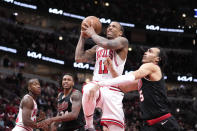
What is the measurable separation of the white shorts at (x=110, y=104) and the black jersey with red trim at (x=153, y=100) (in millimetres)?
411

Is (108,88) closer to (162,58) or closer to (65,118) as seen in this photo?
(162,58)

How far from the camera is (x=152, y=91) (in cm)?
481

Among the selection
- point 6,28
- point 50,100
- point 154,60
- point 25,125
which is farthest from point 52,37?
point 154,60

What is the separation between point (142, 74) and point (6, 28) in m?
21.9

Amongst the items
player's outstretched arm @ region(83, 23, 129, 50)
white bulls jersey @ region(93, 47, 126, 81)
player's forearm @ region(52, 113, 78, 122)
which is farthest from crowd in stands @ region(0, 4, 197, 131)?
player's outstretched arm @ region(83, 23, 129, 50)

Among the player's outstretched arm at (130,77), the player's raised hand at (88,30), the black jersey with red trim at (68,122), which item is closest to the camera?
the player's outstretched arm at (130,77)

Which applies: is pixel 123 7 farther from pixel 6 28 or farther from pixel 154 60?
pixel 154 60

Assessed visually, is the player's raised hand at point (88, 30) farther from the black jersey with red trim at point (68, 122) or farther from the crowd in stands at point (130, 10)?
the crowd in stands at point (130, 10)

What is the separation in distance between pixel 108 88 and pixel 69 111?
1.47m

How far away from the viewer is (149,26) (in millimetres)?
29953

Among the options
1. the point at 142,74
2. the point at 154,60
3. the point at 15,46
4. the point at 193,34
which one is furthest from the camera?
the point at 193,34

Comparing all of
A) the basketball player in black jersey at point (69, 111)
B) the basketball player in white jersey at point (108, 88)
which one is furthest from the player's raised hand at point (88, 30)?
the basketball player in black jersey at point (69, 111)

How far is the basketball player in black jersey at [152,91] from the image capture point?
463 cm

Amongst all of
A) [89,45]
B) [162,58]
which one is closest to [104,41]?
[162,58]
